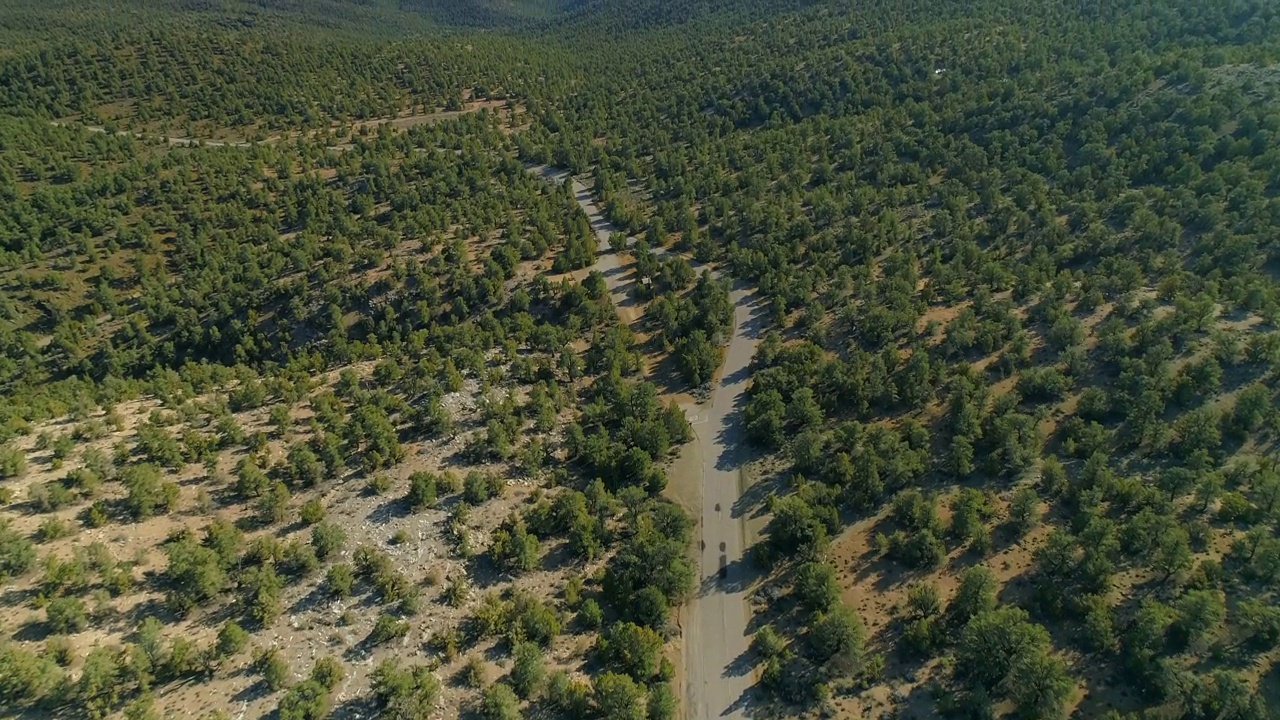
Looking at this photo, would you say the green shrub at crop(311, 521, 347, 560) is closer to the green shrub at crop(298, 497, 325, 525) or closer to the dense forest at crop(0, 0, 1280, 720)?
the dense forest at crop(0, 0, 1280, 720)

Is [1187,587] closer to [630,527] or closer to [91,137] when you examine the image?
[630,527]

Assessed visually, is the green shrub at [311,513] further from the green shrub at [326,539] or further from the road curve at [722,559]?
the road curve at [722,559]

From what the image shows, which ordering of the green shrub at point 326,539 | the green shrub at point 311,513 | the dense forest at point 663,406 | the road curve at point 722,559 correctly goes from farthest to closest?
1. the green shrub at point 311,513
2. the green shrub at point 326,539
3. the road curve at point 722,559
4. the dense forest at point 663,406

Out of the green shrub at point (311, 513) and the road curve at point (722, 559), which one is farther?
the green shrub at point (311, 513)

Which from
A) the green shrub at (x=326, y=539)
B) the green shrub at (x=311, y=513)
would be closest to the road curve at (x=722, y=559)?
the green shrub at (x=326, y=539)

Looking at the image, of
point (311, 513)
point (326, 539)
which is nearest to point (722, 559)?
point (326, 539)

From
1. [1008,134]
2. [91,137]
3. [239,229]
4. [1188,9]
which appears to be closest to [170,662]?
[239,229]
